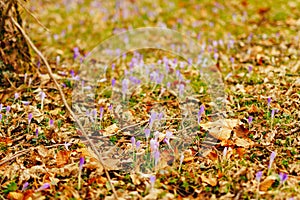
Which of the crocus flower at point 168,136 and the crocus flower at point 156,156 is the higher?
the crocus flower at point 168,136

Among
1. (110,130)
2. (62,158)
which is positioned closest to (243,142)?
(110,130)

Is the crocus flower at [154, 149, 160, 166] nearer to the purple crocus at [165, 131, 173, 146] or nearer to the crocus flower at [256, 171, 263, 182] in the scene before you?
the purple crocus at [165, 131, 173, 146]

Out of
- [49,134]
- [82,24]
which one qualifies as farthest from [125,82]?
[82,24]

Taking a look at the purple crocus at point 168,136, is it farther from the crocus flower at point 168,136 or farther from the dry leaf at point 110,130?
the dry leaf at point 110,130

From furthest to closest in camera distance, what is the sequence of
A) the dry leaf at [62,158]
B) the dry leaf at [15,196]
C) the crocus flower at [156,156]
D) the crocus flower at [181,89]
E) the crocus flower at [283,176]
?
the crocus flower at [181,89]
the dry leaf at [62,158]
the crocus flower at [156,156]
the dry leaf at [15,196]
the crocus flower at [283,176]

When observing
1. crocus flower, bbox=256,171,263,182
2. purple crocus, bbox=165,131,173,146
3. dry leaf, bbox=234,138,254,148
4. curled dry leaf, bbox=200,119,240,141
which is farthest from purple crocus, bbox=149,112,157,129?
crocus flower, bbox=256,171,263,182

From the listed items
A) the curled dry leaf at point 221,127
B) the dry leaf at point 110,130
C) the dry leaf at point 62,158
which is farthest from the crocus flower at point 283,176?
the dry leaf at point 62,158

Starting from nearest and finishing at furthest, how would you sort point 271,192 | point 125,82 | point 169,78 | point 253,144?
point 271,192 → point 253,144 → point 125,82 → point 169,78

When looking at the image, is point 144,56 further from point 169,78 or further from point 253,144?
point 253,144
